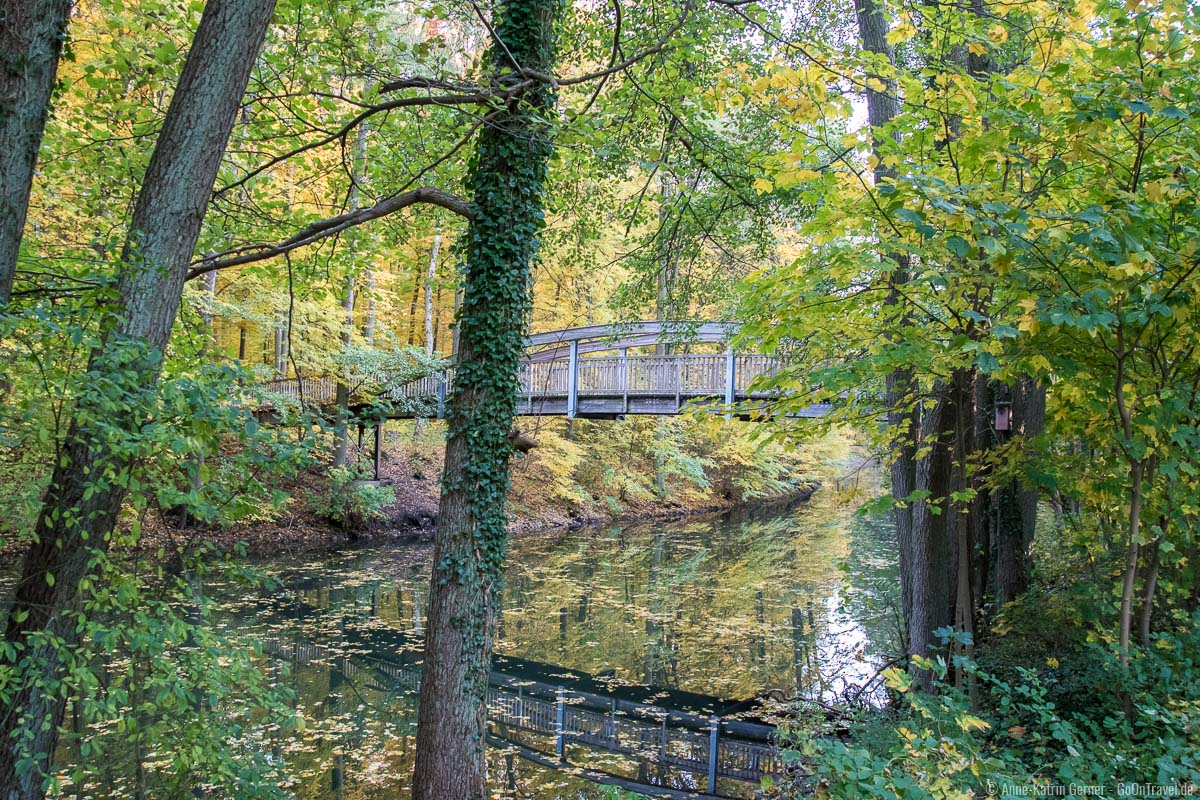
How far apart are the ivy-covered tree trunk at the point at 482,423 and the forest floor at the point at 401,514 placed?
6736mm

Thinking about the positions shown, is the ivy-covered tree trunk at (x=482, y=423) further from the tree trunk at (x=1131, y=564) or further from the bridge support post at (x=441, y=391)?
the bridge support post at (x=441, y=391)

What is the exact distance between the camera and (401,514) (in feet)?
49.5

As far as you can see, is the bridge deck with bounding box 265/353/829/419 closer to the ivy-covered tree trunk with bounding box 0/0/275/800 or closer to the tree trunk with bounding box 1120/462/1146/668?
the tree trunk with bounding box 1120/462/1146/668

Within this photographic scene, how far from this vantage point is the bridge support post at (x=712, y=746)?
487 centimetres

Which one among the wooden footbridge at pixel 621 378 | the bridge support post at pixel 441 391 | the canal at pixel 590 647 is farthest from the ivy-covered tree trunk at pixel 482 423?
the bridge support post at pixel 441 391

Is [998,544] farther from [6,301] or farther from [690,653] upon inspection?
[6,301]

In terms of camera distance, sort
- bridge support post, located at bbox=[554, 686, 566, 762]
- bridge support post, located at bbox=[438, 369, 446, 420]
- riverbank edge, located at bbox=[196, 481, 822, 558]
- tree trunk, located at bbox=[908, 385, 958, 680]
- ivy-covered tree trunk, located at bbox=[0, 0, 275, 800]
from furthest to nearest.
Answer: bridge support post, located at bbox=[438, 369, 446, 420]
riverbank edge, located at bbox=[196, 481, 822, 558]
bridge support post, located at bbox=[554, 686, 566, 762]
tree trunk, located at bbox=[908, 385, 958, 680]
ivy-covered tree trunk, located at bbox=[0, 0, 275, 800]

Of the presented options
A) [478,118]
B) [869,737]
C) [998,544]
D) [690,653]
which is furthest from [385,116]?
[690,653]

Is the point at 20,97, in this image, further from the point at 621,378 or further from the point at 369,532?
the point at 369,532

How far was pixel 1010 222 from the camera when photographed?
2.46 meters

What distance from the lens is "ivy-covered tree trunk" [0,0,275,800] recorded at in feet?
8.75

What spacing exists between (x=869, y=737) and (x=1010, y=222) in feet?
9.19

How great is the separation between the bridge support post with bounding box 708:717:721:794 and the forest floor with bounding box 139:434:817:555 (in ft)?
21.4

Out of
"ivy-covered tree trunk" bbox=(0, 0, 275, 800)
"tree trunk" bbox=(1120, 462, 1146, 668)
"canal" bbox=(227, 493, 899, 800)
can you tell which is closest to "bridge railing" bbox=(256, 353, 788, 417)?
"canal" bbox=(227, 493, 899, 800)
